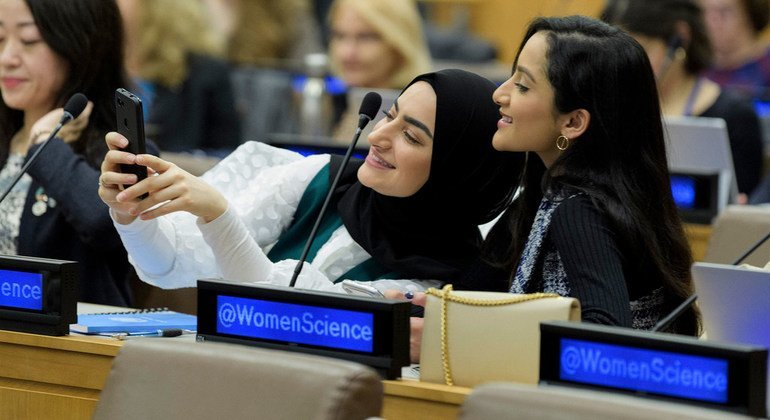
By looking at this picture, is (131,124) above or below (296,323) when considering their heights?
above

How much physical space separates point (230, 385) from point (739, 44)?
5385mm

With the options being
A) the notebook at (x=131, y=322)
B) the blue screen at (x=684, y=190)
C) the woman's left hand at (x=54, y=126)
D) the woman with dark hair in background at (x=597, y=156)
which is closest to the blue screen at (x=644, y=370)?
the woman with dark hair in background at (x=597, y=156)

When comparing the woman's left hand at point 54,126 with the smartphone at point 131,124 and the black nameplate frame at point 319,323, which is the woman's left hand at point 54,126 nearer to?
the smartphone at point 131,124

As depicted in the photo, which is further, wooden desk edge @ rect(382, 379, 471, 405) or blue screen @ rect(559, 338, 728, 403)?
wooden desk edge @ rect(382, 379, 471, 405)

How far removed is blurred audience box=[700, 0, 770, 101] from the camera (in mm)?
6531

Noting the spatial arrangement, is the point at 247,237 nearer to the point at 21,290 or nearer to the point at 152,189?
the point at 152,189

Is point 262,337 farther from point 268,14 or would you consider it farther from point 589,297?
point 268,14


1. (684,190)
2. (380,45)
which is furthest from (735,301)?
(380,45)

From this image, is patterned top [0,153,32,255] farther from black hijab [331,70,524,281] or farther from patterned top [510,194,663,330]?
patterned top [510,194,663,330]

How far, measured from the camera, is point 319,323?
2.06 m

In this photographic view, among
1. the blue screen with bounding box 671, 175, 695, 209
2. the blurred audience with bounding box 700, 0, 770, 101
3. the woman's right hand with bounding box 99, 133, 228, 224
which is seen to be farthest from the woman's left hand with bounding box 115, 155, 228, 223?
the blurred audience with bounding box 700, 0, 770, 101

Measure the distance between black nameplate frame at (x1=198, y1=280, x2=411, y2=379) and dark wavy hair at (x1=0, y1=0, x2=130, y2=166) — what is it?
1.19 m

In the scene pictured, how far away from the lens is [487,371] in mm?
2014

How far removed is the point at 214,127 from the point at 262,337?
4642 millimetres
